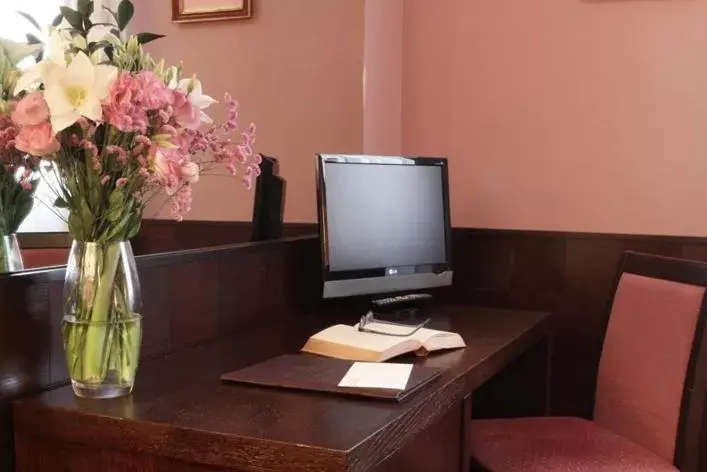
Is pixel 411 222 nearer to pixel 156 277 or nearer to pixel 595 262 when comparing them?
pixel 595 262

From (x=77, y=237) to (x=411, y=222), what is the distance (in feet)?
3.88

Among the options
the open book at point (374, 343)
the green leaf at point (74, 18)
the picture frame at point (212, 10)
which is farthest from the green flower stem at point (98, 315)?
the picture frame at point (212, 10)

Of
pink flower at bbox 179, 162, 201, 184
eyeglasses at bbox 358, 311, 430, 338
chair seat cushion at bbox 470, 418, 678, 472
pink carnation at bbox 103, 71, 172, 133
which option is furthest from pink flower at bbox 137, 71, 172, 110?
chair seat cushion at bbox 470, 418, 678, 472

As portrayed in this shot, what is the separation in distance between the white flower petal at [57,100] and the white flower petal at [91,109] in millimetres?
17

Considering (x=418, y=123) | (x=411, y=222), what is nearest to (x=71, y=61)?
(x=411, y=222)

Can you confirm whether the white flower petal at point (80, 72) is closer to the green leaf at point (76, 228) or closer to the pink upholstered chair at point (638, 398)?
the green leaf at point (76, 228)

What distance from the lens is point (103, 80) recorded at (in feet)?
3.88

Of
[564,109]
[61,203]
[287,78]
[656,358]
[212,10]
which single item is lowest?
[656,358]

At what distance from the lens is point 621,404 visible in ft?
6.64

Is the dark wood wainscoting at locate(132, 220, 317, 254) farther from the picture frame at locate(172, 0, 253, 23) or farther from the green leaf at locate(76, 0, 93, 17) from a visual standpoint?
the green leaf at locate(76, 0, 93, 17)

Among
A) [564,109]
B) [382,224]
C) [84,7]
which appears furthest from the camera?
[564,109]

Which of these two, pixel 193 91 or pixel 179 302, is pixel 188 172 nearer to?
Answer: pixel 193 91

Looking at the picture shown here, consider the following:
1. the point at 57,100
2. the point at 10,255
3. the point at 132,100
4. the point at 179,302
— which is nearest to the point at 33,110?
the point at 57,100

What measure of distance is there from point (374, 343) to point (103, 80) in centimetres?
76
